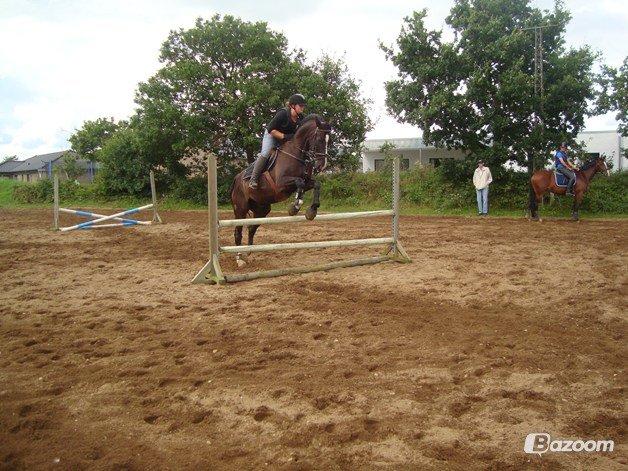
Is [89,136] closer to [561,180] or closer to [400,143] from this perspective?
[400,143]

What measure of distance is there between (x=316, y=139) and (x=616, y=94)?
16229 mm

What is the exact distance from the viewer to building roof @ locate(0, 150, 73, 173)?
59.9m

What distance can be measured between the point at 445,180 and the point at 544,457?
61.2ft

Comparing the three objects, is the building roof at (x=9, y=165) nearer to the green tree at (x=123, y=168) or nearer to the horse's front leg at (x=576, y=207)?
the green tree at (x=123, y=168)

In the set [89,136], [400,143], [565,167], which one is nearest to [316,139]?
Result: [565,167]

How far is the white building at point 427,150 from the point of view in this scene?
100ft

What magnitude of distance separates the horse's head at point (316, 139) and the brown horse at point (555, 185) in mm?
11150

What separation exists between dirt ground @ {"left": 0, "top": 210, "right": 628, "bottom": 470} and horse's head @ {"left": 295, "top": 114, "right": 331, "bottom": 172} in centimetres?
180

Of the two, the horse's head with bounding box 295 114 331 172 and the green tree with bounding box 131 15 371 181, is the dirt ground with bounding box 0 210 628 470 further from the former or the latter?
the green tree with bounding box 131 15 371 181

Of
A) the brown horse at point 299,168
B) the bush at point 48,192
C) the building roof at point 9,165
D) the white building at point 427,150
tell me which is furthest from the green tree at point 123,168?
the building roof at point 9,165

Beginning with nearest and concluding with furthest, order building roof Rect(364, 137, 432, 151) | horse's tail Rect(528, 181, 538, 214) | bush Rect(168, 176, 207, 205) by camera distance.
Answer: horse's tail Rect(528, 181, 538, 214), bush Rect(168, 176, 207, 205), building roof Rect(364, 137, 432, 151)

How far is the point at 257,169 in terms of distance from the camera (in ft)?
25.3

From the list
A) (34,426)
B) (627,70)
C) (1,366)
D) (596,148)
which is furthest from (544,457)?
(596,148)

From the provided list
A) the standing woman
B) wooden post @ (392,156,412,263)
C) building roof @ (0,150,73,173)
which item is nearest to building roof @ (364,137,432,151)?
the standing woman
